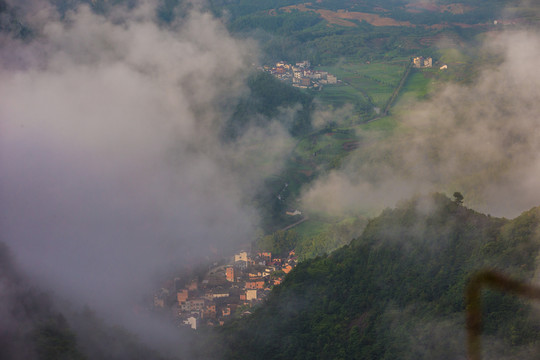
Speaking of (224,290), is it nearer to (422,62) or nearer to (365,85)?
(365,85)

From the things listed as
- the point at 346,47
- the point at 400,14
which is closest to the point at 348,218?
the point at 346,47

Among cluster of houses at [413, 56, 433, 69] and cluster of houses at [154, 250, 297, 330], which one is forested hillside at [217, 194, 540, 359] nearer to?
cluster of houses at [154, 250, 297, 330]

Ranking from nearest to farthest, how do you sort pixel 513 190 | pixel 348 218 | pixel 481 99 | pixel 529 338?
pixel 529 338
pixel 513 190
pixel 348 218
pixel 481 99

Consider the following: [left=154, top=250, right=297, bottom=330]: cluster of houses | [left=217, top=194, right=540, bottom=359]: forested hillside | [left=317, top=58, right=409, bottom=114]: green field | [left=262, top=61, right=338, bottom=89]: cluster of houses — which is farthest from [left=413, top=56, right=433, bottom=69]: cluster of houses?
[left=217, top=194, right=540, bottom=359]: forested hillside

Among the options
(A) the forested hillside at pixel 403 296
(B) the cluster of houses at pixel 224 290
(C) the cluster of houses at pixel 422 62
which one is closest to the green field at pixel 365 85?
(C) the cluster of houses at pixel 422 62

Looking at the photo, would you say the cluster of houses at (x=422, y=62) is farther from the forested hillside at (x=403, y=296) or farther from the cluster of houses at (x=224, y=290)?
the forested hillside at (x=403, y=296)

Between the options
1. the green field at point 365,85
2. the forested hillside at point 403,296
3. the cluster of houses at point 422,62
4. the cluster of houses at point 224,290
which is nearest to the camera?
the forested hillside at point 403,296

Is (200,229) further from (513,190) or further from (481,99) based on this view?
(481,99)

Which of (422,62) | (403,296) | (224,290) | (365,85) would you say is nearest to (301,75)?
(365,85)
